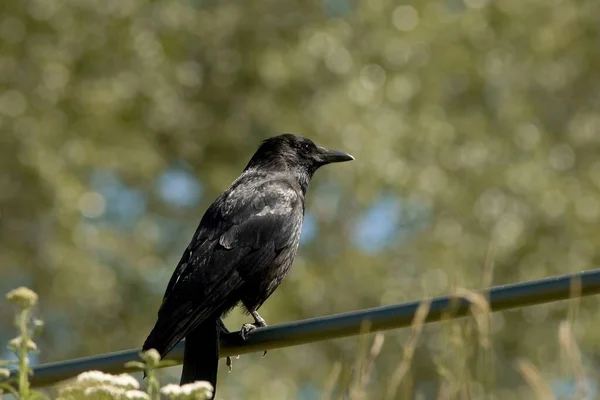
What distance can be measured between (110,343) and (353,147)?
3656mm

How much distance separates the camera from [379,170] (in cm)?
1465

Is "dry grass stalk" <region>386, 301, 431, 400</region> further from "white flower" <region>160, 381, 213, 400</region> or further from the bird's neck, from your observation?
the bird's neck

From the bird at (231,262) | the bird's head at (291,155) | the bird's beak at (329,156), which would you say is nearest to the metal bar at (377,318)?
the bird at (231,262)

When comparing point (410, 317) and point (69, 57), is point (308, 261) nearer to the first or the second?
point (69, 57)

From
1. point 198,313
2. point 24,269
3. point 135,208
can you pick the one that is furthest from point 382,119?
point 198,313

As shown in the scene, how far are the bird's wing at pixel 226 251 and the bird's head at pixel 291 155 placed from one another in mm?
513

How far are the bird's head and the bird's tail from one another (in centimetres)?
188

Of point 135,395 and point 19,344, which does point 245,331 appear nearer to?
point 19,344

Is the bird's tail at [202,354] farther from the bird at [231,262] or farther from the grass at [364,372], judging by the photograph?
the grass at [364,372]

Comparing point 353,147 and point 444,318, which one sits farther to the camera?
point 353,147

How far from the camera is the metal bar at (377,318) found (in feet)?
12.6

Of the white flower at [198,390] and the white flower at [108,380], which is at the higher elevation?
the white flower at [108,380]

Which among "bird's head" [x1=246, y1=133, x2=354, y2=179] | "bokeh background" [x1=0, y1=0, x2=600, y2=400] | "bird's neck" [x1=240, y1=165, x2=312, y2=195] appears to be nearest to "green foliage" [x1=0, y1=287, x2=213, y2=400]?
"bird's neck" [x1=240, y1=165, x2=312, y2=195]

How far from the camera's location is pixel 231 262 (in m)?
6.32
